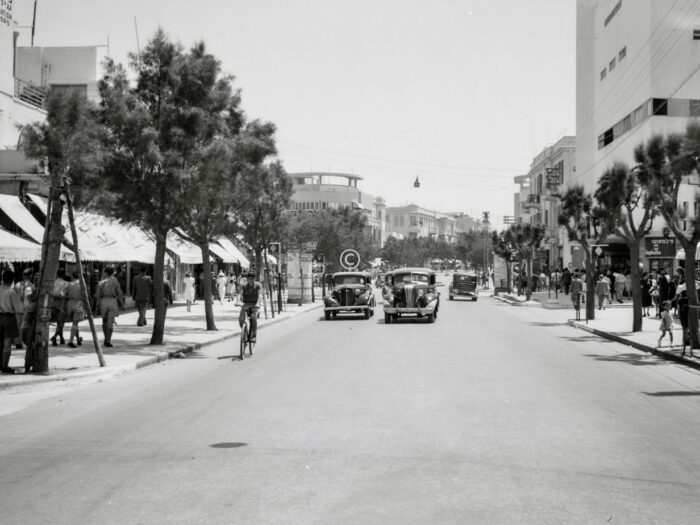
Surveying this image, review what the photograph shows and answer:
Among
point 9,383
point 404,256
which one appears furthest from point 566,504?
point 404,256

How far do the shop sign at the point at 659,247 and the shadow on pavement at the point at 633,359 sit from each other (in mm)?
24998

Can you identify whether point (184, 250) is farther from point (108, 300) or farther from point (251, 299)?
point (251, 299)

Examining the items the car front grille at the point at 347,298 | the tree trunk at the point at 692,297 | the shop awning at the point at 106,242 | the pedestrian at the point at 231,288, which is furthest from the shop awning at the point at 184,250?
the tree trunk at the point at 692,297

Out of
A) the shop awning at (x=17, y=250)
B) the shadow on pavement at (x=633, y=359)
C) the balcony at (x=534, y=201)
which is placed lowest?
the shadow on pavement at (x=633, y=359)

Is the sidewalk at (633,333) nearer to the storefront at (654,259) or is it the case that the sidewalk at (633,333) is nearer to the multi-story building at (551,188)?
the storefront at (654,259)

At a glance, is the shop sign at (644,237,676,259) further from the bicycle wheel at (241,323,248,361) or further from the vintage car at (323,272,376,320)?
the bicycle wheel at (241,323,248,361)

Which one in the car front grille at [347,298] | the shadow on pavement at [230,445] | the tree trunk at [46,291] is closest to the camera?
the shadow on pavement at [230,445]

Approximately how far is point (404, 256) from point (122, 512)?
A: 13643 cm

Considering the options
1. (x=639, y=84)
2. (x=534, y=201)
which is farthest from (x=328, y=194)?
(x=639, y=84)

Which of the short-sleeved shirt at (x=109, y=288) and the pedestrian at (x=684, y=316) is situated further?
the short-sleeved shirt at (x=109, y=288)

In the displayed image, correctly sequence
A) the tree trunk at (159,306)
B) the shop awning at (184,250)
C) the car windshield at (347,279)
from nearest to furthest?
the tree trunk at (159,306) < the car windshield at (347,279) < the shop awning at (184,250)

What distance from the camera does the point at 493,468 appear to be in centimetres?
696

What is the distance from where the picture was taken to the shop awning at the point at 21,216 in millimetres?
24172

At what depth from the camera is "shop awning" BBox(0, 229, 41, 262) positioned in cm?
2205
